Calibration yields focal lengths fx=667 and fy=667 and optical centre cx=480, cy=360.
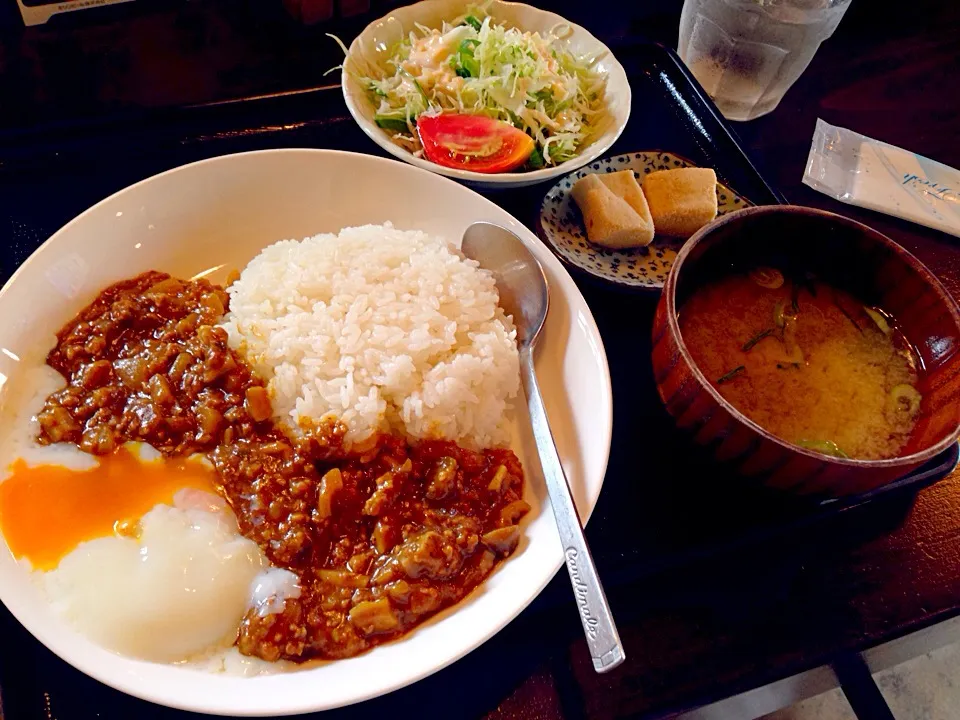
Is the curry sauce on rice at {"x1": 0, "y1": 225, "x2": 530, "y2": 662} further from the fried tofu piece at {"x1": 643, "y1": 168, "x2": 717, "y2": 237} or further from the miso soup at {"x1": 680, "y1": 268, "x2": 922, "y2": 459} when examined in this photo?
the fried tofu piece at {"x1": 643, "y1": 168, "x2": 717, "y2": 237}

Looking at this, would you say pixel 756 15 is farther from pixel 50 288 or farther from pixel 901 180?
pixel 50 288

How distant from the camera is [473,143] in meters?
2.18

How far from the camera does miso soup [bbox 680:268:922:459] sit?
141 cm

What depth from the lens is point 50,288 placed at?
5.39 ft

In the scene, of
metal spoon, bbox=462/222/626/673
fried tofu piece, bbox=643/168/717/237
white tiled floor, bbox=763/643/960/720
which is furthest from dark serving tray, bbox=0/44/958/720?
white tiled floor, bbox=763/643/960/720

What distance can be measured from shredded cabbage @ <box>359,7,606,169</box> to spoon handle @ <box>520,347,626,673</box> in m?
1.05

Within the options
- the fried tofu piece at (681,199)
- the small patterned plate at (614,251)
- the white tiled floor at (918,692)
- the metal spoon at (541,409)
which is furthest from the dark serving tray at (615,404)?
the white tiled floor at (918,692)

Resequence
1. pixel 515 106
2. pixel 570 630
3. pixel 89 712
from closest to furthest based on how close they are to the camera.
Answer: pixel 89 712, pixel 570 630, pixel 515 106

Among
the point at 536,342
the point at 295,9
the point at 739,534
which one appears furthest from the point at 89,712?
the point at 295,9

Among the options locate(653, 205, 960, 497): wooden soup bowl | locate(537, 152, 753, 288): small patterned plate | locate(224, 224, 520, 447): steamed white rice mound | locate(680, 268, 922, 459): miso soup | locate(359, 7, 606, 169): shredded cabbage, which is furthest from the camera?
locate(359, 7, 606, 169): shredded cabbage

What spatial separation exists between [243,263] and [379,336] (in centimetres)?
58

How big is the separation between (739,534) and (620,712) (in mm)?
475

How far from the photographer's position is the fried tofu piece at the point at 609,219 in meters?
1.96

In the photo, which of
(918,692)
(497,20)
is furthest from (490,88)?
(918,692)
